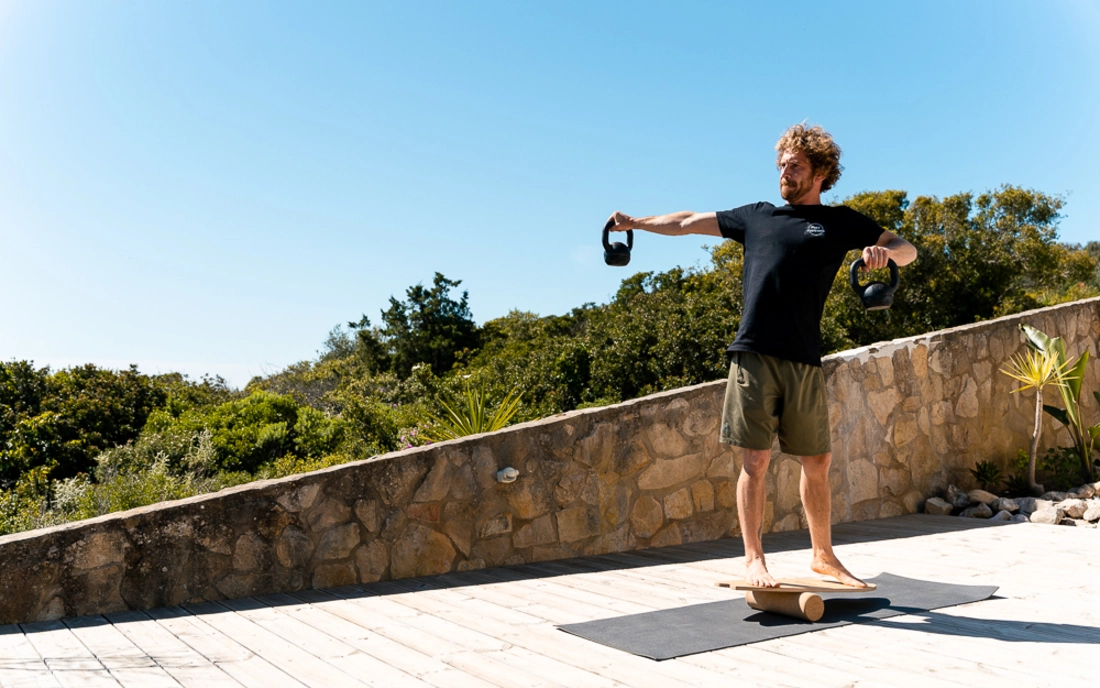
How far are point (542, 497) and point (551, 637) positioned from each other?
1775mm

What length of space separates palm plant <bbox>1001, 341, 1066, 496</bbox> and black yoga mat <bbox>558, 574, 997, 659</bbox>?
10.3 feet

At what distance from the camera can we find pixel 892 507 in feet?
19.9

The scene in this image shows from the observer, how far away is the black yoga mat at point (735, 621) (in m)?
2.86

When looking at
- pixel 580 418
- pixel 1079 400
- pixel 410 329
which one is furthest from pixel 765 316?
pixel 410 329

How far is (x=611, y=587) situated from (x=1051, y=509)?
3.43m

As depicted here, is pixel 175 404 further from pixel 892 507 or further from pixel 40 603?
pixel 892 507


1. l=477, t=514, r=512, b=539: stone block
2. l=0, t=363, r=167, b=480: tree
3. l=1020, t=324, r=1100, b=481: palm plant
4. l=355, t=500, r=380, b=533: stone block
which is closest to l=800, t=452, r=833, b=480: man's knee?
l=477, t=514, r=512, b=539: stone block

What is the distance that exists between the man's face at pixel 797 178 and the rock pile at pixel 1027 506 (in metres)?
3.48

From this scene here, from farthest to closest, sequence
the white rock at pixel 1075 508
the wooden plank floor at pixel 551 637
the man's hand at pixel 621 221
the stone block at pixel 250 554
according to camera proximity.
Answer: the white rock at pixel 1075 508 → the stone block at pixel 250 554 → the man's hand at pixel 621 221 → the wooden plank floor at pixel 551 637

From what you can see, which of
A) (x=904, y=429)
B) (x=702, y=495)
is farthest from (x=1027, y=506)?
(x=702, y=495)

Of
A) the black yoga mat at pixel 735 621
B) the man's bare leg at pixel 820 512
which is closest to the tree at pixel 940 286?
the black yoga mat at pixel 735 621

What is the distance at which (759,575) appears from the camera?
317cm

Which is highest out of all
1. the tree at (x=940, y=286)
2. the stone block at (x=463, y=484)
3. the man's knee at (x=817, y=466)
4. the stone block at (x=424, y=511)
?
A: the tree at (x=940, y=286)

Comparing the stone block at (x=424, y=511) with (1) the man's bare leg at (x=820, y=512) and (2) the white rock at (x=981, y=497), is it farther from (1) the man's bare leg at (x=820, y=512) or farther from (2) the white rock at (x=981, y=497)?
(2) the white rock at (x=981, y=497)
